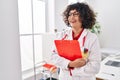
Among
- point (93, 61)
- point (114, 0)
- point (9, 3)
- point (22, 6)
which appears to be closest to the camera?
point (9, 3)

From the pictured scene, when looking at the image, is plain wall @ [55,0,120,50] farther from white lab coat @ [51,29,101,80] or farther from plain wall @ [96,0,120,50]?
white lab coat @ [51,29,101,80]

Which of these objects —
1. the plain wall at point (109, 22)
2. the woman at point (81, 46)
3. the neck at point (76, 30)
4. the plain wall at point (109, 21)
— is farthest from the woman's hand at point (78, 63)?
the plain wall at point (109, 22)

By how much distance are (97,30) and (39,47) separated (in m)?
1.32

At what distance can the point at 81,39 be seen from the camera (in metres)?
1.11

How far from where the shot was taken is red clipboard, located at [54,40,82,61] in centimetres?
97

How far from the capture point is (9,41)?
38 centimetres

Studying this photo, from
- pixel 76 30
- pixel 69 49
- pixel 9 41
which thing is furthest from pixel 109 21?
pixel 9 41

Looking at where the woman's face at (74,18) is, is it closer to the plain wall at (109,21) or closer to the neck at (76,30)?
the neck at (76,30)

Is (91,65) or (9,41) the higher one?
(9,41)

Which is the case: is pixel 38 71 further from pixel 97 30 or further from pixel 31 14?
pixel 97 30

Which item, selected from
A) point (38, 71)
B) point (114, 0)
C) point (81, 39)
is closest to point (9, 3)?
point (81, 39)

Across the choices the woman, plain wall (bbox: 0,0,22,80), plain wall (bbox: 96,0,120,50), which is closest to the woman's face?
the woman

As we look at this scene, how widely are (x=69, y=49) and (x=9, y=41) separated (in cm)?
66

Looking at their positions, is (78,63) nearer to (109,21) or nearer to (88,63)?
(88,63)
